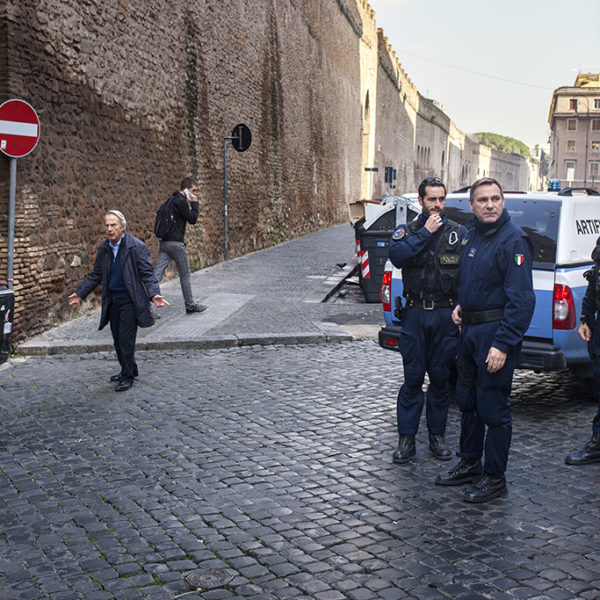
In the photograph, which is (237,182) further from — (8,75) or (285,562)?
(285,562)

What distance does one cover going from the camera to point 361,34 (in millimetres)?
40406

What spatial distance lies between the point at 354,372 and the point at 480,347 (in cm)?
347

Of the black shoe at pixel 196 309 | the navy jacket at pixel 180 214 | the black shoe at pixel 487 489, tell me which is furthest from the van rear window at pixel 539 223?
the navy jacket at pixel 180 214

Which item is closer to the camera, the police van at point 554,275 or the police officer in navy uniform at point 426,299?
the police officer in navy uniform at point 426,299

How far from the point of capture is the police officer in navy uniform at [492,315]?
457 cm

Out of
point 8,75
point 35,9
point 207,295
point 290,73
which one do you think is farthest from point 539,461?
point 290,73

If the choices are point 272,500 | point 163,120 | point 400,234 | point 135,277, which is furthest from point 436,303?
point 163,120

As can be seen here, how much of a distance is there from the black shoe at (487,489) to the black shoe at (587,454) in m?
0.78

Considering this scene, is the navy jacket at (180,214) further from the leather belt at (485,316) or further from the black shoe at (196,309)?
the leather belt at (485,316)

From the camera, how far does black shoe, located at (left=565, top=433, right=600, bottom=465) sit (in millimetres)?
5324

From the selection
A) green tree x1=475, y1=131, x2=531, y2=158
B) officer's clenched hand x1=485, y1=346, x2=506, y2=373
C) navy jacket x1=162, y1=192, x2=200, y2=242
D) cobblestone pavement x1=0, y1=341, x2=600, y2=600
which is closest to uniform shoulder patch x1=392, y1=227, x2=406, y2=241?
officer's clenched hand x1=485, y1=346, x2=506, y2=373

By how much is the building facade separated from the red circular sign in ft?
284

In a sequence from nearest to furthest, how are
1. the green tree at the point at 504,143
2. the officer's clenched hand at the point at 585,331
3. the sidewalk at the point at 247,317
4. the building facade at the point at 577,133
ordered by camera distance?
the officer's clenched hand at the point at 585,331 → the sidewalk at the point at 247,317 → the building facade at the point at 577,133 → the green tree at the point at 504,143

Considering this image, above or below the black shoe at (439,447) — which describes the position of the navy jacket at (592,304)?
above
